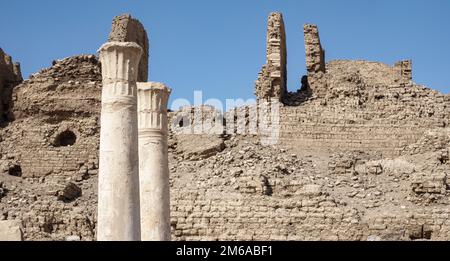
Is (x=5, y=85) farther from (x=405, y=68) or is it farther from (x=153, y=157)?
(x=153, y=157)

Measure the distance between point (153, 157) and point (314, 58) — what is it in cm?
1957

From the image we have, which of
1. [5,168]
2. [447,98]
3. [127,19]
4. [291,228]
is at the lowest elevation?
[291,228]

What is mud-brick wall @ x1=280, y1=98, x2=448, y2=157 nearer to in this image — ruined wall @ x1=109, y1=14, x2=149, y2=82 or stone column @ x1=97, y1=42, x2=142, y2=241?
ruined wall @ x1=109, y1=14, x2=149, y2=82

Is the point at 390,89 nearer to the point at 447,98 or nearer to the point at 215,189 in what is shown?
the point at 447,98

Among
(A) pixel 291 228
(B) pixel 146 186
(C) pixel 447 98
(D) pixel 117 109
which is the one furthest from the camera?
(C) pixel 447 98

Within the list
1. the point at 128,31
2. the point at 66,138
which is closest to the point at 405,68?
the point at 128,31

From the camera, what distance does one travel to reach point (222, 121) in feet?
110

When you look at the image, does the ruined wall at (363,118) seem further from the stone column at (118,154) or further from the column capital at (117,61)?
the stone column at (118,154)

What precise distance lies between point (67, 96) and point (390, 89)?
10.6m

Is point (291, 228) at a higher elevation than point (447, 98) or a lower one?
lower

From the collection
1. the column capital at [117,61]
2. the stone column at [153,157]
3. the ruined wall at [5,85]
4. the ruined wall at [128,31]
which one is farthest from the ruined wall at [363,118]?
the column capital at [117,61]

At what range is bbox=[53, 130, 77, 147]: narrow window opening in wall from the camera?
3431 cm

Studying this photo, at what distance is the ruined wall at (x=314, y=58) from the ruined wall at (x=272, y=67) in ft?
4.57

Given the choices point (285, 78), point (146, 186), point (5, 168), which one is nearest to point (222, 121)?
point (285, 78)
